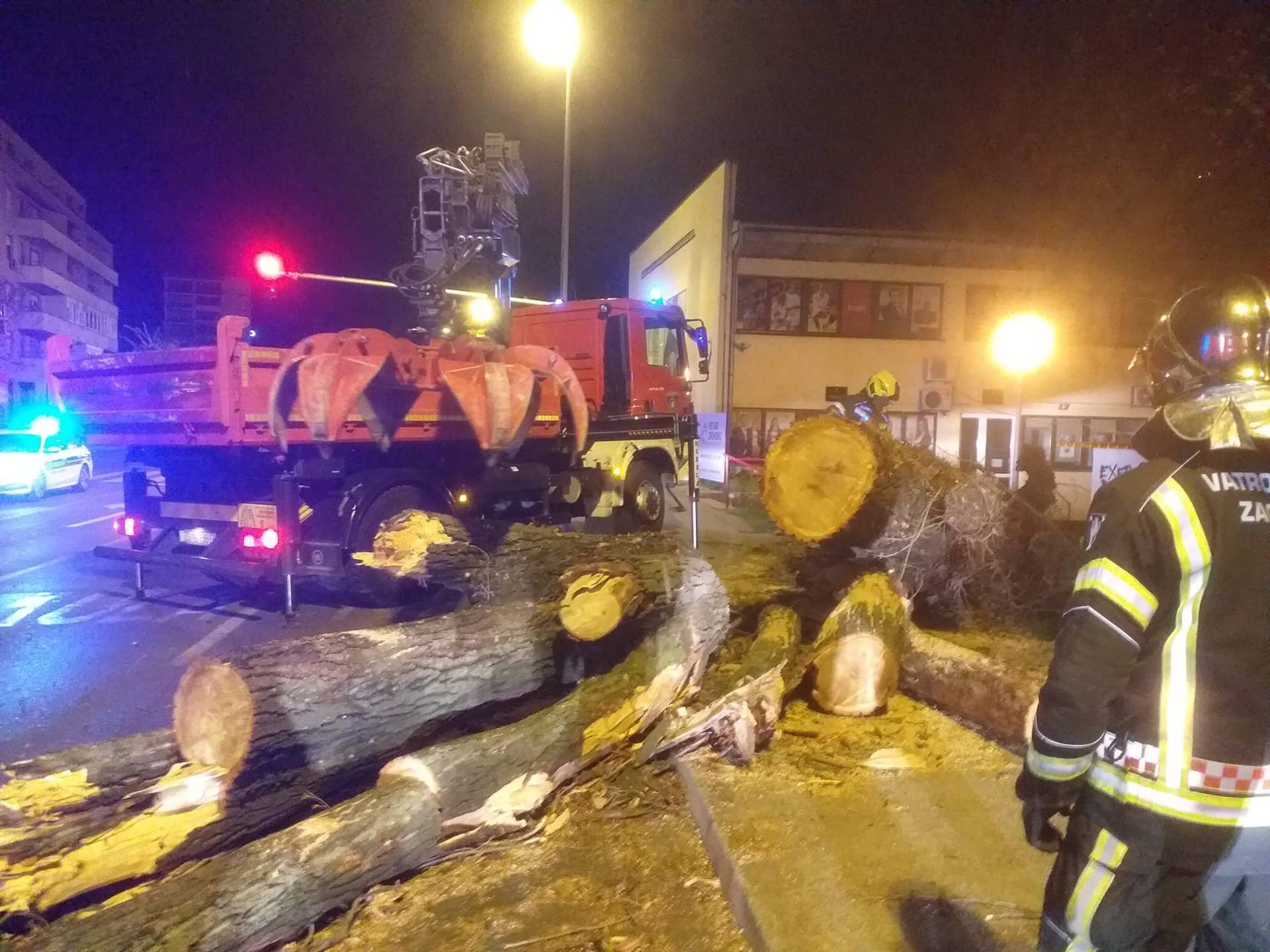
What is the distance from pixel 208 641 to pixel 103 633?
1035mm

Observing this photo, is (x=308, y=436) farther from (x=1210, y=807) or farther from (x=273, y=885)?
(x=1210, y=807)

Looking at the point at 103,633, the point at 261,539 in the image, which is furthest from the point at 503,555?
the point at 103,633

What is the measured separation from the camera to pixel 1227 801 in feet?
5.76

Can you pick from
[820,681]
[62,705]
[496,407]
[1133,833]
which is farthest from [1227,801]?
[62,705]

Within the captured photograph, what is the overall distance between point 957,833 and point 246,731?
303cm

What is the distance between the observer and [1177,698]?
1791mm

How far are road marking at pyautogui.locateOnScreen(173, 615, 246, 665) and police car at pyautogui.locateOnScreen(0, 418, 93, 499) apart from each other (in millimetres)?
10324

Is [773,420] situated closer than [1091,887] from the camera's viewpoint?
No

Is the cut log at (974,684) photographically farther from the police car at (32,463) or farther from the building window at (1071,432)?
the building window at (1071,432)

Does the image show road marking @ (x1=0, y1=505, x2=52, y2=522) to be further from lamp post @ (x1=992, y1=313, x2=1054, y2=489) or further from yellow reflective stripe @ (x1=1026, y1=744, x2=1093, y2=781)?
lamp post @ (x1=992, y1=313, x2=1054, y2=489)

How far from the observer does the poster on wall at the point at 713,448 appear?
15070 millimetres

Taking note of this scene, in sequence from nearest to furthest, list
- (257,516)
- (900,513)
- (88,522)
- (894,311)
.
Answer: (900,513) → (257,516) → (88,522) → (894,311)

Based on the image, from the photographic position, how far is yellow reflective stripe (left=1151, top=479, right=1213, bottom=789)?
5.77 feet

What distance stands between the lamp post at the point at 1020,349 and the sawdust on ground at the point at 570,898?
1787 cm
